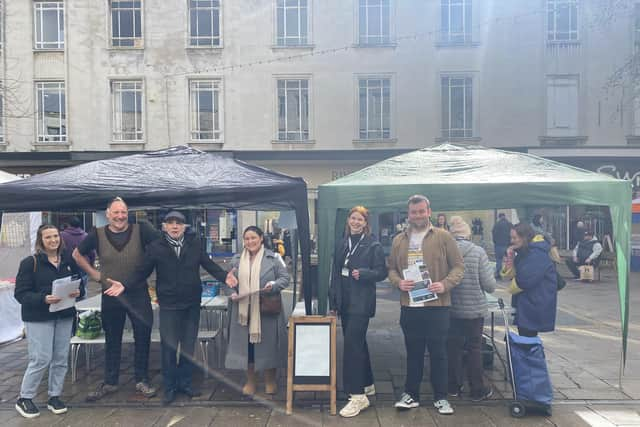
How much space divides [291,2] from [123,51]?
6.35m

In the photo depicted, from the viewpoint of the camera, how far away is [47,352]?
14.9 feet

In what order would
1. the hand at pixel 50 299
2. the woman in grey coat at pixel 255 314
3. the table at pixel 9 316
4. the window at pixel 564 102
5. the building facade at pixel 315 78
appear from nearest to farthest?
the hand at pixel 50 299, the woman in grey coat at pixel 255 314, the table at pixel 9 316, the building facade at pixel 315 78, the window at pixel 564 102

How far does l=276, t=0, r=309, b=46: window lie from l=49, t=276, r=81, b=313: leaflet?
15398mm

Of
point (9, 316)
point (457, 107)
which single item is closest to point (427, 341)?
point (9, 316)

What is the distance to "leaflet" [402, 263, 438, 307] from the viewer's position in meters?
4.46

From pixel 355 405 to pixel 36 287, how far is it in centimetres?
306

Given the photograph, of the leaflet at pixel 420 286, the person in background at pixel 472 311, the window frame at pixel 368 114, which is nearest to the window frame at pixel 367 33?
the window frame at pixel 368 114

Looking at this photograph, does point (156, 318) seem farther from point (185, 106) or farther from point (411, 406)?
point (185, 106)

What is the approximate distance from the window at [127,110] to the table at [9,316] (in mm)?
11670

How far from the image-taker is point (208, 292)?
6.59 meters

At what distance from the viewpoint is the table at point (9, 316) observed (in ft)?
24.2

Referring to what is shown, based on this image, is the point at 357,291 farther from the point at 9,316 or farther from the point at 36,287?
the point at 9,316

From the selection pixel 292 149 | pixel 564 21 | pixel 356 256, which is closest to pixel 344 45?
pixel 292 149

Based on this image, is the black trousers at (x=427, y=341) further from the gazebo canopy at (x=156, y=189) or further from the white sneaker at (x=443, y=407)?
the gazebo canopy at (x=156, y=189)
